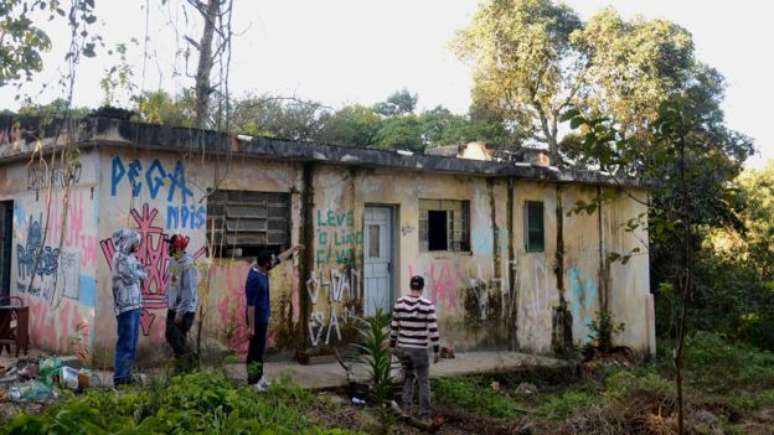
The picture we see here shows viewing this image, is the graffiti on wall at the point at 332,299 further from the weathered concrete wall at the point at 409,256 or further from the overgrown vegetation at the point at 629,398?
the overgrown vegetation at the point at 629,398

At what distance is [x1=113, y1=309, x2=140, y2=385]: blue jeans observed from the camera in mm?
7809

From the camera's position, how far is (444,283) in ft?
41.5

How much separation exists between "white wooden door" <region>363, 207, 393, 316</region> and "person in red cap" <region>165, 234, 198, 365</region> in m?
3.86

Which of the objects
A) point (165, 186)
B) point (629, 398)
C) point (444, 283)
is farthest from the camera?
point (444, 283)

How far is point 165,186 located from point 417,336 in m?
3.91

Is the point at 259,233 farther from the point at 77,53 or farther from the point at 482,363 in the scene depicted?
the point at 77,53

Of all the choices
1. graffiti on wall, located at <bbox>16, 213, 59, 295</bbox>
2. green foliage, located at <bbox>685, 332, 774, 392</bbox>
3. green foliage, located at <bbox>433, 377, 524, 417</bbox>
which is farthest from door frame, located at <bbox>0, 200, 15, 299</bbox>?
green foliage, located at <bbox>685, 332, 774, 392</bbox>

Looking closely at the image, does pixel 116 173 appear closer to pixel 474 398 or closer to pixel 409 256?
pixel 409 256

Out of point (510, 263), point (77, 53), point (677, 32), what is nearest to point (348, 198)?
point (510, 263)

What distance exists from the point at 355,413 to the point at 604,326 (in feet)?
29.0

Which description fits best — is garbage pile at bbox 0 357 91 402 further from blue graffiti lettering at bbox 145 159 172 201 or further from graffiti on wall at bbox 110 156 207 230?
blue graffiti lettering at bbox 145 159 172 201

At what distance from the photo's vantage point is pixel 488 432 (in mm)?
8164

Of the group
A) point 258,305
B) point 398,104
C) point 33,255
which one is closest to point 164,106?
point 258,305

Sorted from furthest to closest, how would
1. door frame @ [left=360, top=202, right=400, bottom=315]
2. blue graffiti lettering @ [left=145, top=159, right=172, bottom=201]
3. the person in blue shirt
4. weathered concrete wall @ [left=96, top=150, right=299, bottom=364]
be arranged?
door frame @ [left=360, top=202, right=400, bottom=315] → blue graffiti lettering @ [left=145, top=159, right=172, bottom=201] → weathered concrete wall @ [left=96, top=150, right=299, bottom=364] → the person in blue shirt
